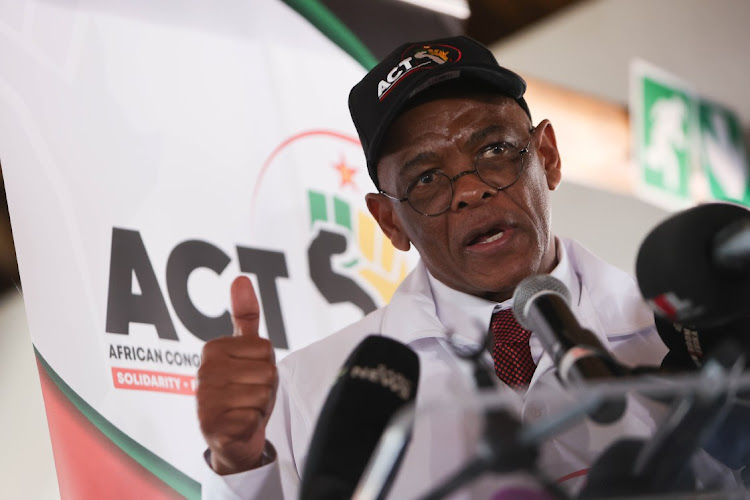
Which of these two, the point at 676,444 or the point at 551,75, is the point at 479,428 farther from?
the point at 551,75

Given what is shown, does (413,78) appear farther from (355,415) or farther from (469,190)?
(355,415)

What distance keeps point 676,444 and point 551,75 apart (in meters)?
4.17

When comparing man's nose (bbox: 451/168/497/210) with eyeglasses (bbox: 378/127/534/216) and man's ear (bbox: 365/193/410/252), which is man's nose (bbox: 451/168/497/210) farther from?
man's ear (bbox: 365/193/410/252)

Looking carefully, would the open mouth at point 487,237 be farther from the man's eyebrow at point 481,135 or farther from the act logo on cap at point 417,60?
the act logo on cap at point 417,60

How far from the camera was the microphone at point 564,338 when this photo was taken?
80 centimetres

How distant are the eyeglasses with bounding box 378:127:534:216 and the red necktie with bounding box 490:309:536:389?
0.21m

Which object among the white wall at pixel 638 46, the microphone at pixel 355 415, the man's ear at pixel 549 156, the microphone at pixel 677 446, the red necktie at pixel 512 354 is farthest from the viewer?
the white wall at pixel 638 46

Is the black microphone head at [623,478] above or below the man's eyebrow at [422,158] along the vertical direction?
above

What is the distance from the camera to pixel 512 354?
141 centimetres

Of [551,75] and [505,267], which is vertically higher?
[505,267]

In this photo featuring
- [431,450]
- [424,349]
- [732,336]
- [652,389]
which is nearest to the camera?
[652,389]

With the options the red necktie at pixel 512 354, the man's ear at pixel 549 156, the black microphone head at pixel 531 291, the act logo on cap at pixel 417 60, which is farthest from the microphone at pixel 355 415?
the man's ear at pixel 549 156

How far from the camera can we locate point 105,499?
1.38 meters

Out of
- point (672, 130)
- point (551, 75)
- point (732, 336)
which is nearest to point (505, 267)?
point (732, 336)
